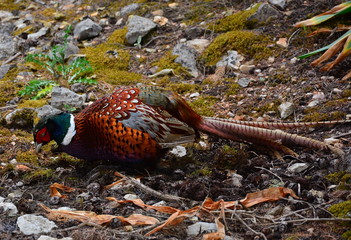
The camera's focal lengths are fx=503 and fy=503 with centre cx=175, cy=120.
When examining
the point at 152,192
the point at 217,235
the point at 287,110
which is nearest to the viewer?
the point at 217,235

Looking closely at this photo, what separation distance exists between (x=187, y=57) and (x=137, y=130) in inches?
79.3

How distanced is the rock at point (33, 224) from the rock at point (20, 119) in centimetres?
184

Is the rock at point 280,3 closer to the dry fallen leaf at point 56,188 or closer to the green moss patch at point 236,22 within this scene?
the green moss patch at point 236,22

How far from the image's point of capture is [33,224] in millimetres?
2467

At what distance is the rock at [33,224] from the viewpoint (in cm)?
242

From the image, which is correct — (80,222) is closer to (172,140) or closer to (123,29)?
(172,140)

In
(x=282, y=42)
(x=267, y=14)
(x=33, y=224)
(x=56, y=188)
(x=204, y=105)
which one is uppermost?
(x=33, y=224)

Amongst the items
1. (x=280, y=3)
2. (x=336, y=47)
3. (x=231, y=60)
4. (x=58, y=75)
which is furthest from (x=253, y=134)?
(x=58, y=75)

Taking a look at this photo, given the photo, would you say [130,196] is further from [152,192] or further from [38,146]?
[38,146]

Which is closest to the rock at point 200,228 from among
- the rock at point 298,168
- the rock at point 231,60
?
the rock at point 298,168

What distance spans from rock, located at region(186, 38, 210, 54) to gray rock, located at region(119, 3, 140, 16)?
4.06 feet

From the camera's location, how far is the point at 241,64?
191 inches

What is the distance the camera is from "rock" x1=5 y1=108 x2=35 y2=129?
421cm

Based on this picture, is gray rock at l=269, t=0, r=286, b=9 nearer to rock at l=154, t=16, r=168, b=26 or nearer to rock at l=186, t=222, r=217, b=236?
rock at l=154, t=16, r=168, b=26
